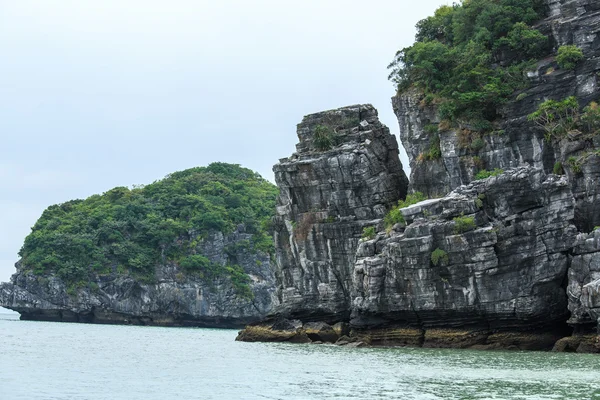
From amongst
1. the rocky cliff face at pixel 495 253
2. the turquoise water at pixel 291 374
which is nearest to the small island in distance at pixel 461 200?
the rocky cliff face at pixel 495 253

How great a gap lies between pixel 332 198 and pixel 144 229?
140 ft

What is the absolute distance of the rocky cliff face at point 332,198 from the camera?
53688mm

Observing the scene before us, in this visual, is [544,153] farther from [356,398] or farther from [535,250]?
[356,398]

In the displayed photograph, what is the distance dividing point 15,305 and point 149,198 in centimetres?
2130

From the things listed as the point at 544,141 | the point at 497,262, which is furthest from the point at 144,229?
the point at 497,262

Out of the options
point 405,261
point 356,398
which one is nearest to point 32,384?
point 356,398

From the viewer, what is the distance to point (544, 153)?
46.2m

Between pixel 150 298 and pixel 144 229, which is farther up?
pixel 144 229

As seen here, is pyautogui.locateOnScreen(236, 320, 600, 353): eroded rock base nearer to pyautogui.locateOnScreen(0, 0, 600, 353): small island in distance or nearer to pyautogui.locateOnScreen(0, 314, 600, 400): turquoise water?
pyautogui.locateOnScreen(0, 0, 600, 353): small island in distance

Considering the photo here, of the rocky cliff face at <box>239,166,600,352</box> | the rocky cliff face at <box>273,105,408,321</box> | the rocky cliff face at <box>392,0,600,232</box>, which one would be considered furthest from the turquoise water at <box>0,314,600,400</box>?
the rocky cliff face at <box>273,105,408,321</box>

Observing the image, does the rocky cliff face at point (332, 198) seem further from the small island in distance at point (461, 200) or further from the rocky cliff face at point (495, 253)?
the rocky cliff face at point (495, 253)

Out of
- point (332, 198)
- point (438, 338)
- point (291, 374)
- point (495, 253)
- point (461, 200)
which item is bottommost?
point (291, 374)

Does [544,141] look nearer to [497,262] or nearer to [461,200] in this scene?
[461,200]

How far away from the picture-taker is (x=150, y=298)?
3430 inches
